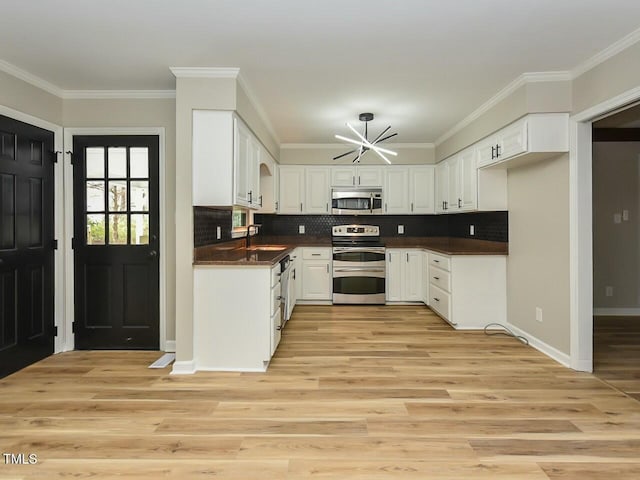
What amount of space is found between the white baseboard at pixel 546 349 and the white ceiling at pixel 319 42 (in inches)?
92.2

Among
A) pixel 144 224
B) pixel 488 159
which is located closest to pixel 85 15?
pixel 144 224

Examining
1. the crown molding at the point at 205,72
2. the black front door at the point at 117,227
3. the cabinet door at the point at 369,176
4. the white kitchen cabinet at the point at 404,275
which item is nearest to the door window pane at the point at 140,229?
the black front door at the point at 117,227

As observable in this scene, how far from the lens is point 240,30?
8.07ft

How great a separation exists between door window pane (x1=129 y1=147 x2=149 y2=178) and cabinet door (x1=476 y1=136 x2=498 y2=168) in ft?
10.9

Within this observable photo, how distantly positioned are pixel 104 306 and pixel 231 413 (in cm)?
196

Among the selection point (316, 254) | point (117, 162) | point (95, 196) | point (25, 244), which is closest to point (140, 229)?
point (95, 196)

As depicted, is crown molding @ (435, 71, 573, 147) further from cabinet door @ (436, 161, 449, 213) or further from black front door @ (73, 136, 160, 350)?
black front door @ (73, 136, 160, 350)

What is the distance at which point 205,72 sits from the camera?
3.08 m

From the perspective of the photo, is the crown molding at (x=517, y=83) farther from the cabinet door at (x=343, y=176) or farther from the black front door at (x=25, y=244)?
the black front door at (x=25, y=244)

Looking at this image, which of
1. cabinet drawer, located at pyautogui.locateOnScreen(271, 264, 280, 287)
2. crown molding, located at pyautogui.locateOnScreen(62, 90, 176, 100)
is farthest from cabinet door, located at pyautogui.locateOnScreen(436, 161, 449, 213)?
crown molding, located at pyautogui.locateOnScreen(62, 90, 176, 100)

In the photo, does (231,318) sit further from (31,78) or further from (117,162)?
(31,78)

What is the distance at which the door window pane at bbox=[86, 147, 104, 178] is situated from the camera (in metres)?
3.63

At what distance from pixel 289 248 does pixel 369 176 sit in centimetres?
189

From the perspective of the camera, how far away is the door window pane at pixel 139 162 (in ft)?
11.9
